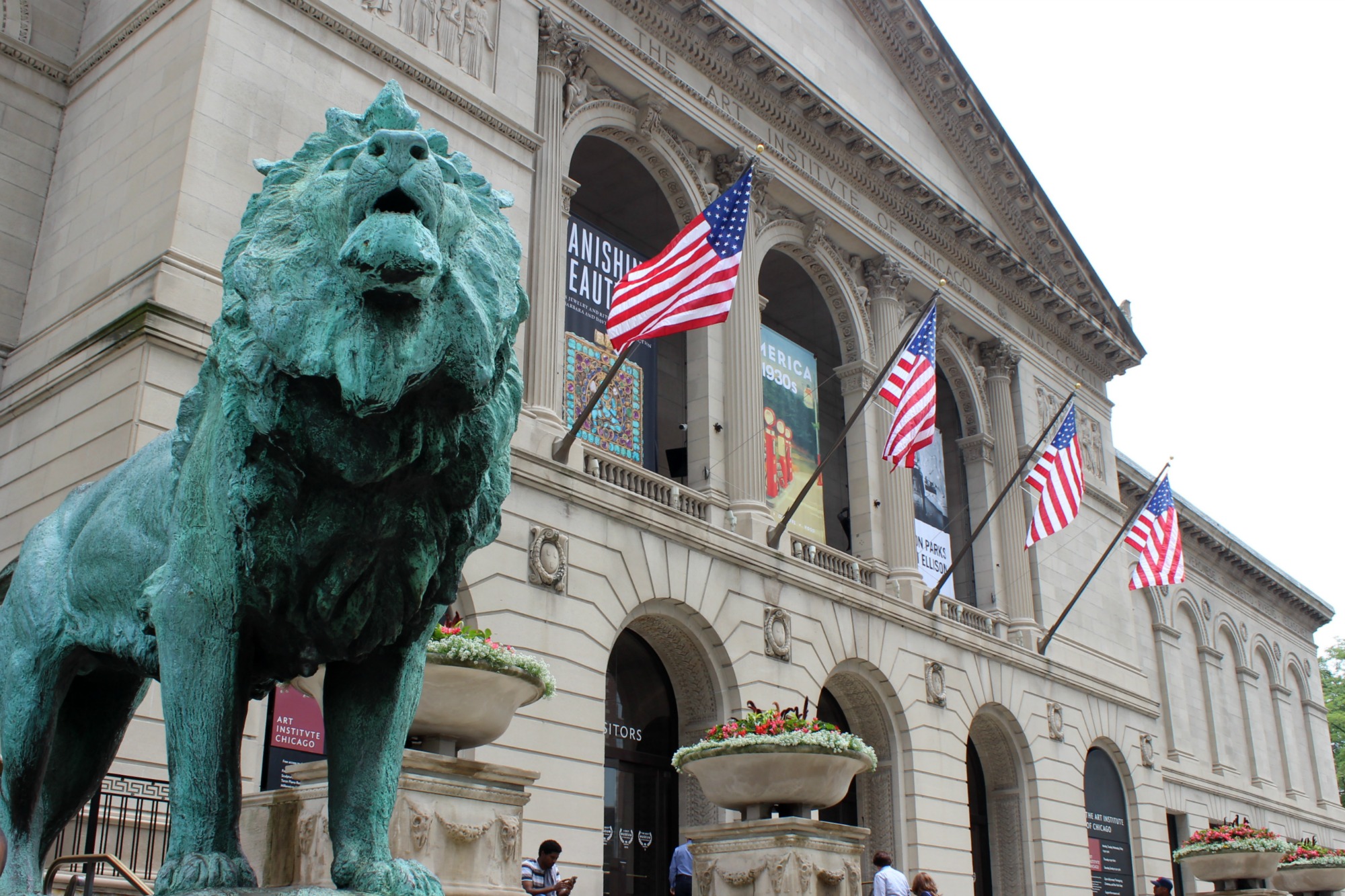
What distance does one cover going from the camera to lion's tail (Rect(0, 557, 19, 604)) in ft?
11.8

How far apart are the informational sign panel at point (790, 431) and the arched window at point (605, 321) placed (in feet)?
7.85

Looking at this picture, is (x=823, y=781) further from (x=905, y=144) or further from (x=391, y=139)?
(x=905, y=144)

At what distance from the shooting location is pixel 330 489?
99.3 inches

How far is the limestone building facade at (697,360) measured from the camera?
1506 centimetres

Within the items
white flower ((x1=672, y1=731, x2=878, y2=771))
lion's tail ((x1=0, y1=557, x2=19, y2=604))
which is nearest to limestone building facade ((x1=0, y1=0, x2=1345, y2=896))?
white flower ((x1=672, y1=731, x2=878, y2=771))

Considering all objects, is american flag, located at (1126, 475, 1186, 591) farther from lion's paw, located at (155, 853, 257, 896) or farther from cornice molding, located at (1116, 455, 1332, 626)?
lion's paw, located at (155, 853, 257, 896)

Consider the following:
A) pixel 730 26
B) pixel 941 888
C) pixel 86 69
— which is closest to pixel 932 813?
pixel 941 888

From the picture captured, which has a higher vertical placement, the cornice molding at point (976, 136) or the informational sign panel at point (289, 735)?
the cornice molding at point (976, 136)

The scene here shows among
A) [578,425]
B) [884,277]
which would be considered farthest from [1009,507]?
[578,425]

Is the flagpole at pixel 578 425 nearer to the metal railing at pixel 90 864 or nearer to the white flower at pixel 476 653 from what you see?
the white flower at pixel 476 653

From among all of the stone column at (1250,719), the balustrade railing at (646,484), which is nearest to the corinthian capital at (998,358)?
the balustrade railing at (646,484)

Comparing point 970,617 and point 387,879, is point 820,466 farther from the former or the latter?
point 387,879

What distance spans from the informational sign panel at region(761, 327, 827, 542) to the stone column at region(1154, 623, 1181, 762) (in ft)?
66.9

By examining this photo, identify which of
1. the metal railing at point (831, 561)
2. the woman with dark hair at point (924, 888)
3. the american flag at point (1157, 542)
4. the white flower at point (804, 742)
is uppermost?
the american flag at point (1157, 542)
